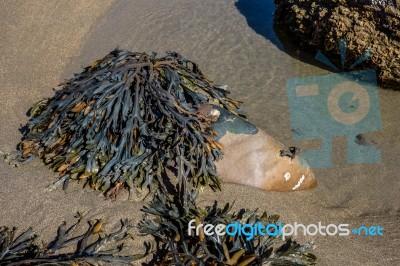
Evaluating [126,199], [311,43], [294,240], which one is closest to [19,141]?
[126,199]

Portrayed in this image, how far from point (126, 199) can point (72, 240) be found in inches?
19.3

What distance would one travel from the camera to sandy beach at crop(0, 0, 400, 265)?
3186 millimetres

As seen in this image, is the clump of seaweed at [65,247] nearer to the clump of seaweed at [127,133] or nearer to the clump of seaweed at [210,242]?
the clump of seaweed at [210,242]

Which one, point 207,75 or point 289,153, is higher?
point 207,75

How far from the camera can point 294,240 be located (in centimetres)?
314

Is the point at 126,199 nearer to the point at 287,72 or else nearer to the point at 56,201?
the point at 56,201

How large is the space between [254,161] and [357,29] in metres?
2.01

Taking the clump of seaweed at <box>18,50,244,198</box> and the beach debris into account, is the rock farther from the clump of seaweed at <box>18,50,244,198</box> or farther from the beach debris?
the clump of seaweed at <box>18,50,244,198</box>

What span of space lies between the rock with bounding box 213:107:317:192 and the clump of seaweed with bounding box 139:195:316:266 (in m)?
0.40

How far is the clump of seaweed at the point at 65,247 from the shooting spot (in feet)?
8.95
